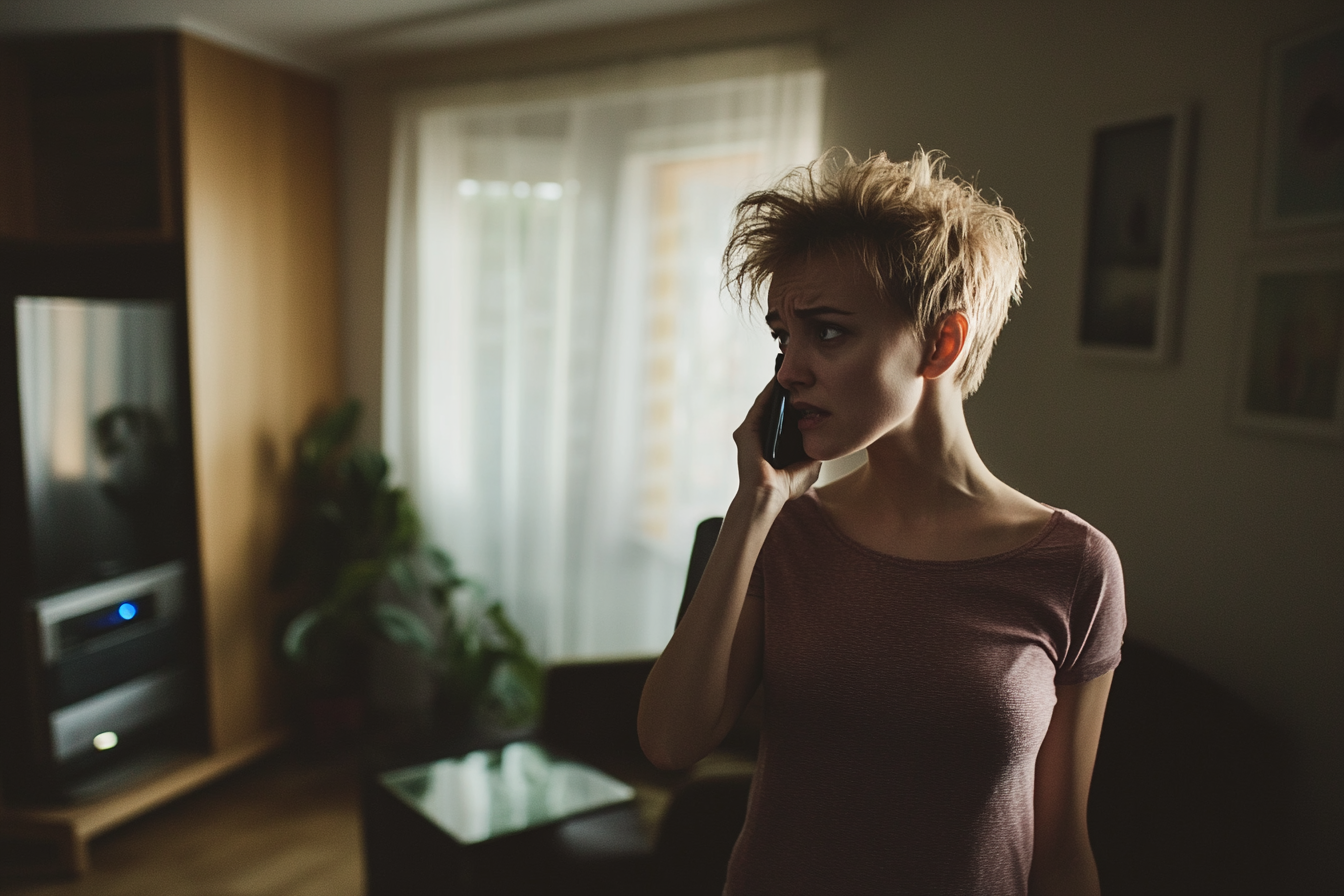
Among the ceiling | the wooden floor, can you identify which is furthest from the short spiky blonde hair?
the wooden floor

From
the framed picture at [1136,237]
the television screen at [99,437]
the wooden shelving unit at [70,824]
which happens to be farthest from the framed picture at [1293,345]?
the wooden shelving unit at [70,824]

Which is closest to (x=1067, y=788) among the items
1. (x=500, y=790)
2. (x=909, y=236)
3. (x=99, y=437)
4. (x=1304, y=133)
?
(x=909, y=236)

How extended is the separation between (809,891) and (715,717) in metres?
0.20

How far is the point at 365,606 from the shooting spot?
127 inches

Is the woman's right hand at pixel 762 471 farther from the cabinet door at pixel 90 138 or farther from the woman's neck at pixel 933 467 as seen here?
the cabinet door at pixel 90 138

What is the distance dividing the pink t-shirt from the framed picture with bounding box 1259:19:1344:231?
794 mm

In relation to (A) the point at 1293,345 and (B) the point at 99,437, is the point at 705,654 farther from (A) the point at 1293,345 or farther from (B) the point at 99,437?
(B) the point at 99,437

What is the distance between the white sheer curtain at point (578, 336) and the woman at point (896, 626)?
62.1 inches

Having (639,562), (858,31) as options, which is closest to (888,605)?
(858,31)

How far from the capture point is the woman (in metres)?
0.85

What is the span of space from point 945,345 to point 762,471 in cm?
22

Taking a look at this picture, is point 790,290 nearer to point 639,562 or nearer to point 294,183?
point 639,562

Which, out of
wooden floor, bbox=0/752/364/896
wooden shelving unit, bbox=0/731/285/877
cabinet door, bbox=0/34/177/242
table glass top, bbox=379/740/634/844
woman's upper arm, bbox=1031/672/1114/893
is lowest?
wooden floor, bbox=0/752/364/896

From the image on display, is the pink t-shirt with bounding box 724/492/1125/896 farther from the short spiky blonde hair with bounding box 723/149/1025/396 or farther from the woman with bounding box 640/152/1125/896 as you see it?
the short spiky blonde hair with bounding box 723/149/1025/396
